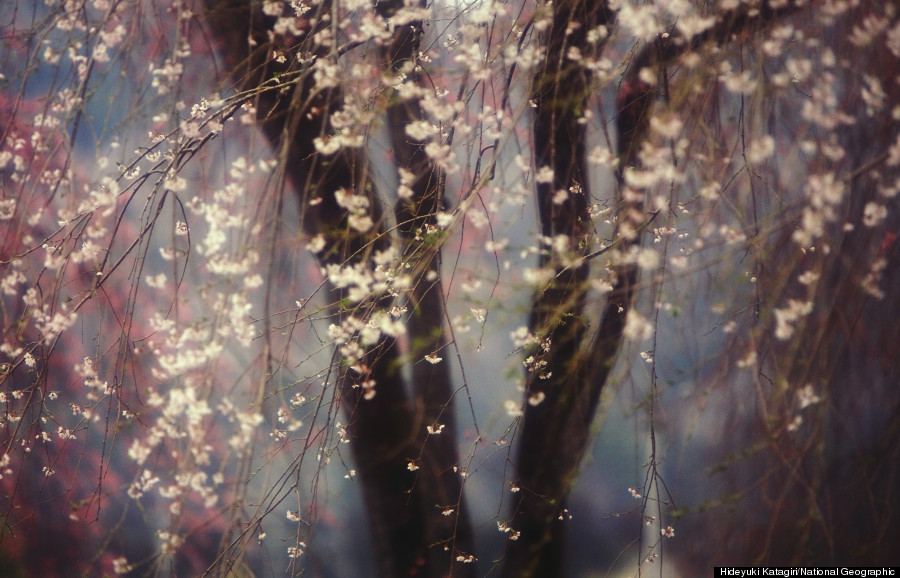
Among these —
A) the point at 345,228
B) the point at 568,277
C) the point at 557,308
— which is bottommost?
the point at 557,308

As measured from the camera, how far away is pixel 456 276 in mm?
1438

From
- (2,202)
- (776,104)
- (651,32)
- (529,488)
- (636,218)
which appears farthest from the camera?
(529,488)

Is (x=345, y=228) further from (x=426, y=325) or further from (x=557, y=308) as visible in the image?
(x=557, y=308)

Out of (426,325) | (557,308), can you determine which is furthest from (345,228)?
(557,308)

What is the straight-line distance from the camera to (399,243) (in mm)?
1295

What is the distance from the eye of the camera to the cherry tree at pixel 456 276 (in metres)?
1.11

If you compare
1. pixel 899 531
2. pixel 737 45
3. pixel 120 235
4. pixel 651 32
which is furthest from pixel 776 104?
pixel 120 235

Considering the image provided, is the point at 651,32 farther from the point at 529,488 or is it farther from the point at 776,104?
the point at 529,488

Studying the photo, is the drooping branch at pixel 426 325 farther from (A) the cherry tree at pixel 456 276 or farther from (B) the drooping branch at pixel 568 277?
(B) the drooping branch at pixel 568 277

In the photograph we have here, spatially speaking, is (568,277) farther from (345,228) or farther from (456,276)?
(345,228)

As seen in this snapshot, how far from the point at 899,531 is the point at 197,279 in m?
1.87

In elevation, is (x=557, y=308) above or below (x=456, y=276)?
below

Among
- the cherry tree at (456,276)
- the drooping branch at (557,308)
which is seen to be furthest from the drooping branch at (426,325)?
the drooping branch at (557,308)

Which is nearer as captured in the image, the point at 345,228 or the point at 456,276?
the point at 345,228
